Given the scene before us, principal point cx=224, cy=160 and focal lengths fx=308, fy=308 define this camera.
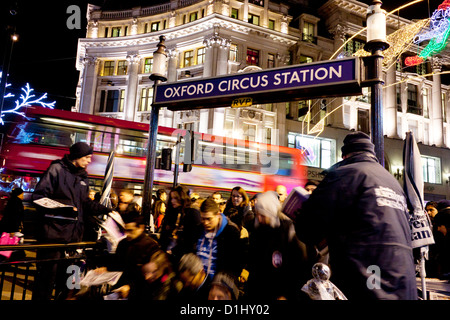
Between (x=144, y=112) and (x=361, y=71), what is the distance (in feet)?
84.0

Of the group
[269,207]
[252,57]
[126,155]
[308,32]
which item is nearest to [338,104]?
[308,32]

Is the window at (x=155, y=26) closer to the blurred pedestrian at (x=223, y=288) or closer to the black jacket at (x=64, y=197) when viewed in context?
the black jacket at (x=64, y=197)

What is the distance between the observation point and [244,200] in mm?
6152

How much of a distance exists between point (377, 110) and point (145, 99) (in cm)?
2691

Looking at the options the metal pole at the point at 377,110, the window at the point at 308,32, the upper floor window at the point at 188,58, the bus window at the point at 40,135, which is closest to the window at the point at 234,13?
the upper floor window at the point at 188,58

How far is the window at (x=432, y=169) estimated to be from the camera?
104 feet

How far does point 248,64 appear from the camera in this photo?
2716cm

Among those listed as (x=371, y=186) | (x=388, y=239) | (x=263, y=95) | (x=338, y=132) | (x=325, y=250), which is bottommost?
(x=325, y=250)

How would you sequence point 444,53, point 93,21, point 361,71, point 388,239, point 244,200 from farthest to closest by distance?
1. point 444,53
2. point 93,21
3. point 244,200
4. point 361,71
5. point 388,239

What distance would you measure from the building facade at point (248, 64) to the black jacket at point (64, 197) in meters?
20.4

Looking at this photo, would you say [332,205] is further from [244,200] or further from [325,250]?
[244,200]

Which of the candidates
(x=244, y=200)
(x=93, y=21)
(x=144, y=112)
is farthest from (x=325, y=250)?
(x=93, y=21)

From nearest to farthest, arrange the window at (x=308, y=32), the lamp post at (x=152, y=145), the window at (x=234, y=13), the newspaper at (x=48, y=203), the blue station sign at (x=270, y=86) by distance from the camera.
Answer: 1. the newspaper at (x=48, y=203)
2. the blue station sign at (x=270, y=86)
3. the lamp post at (x=152, y=145)
4. the window at (x=234, y=13)
5. the window at (x=308, y=32)

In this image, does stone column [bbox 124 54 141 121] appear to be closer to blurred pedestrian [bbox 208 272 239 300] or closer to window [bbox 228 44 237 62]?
window [bbox 228 44 237 62]
